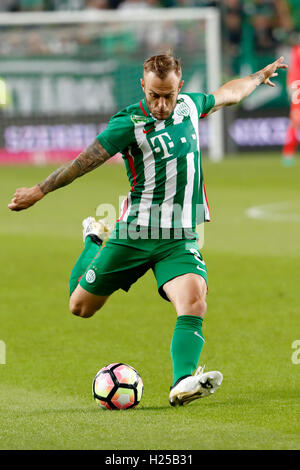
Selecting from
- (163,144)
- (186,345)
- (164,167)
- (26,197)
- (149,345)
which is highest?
(163,144)

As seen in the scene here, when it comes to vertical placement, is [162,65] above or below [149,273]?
above

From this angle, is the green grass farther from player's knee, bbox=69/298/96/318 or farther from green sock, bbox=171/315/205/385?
player's knee, bbox=69/298/96/318

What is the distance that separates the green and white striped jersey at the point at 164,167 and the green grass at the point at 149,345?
1.03 meters

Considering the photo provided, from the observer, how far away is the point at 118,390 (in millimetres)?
5324

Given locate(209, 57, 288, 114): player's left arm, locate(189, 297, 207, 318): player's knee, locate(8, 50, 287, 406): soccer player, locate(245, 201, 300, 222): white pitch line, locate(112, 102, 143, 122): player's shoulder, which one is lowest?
locate(245, 201, 300, 222): white pitch line

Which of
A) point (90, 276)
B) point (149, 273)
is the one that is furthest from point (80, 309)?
point (149, 273)

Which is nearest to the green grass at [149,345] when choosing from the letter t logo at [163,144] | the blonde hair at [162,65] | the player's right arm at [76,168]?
the player's right arm at [76,168]

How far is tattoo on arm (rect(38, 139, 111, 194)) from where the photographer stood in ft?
18.3

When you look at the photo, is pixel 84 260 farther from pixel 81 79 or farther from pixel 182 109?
pixel 81 79

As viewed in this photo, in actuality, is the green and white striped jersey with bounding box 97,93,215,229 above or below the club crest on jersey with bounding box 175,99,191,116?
below

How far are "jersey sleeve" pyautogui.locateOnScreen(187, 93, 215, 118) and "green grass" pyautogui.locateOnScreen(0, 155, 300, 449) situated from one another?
162 centimetres

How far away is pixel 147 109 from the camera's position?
223 inches

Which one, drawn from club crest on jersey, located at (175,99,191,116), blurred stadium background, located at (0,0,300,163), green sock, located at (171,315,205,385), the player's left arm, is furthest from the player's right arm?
blurred stadium background, located at (0,0,300,163)

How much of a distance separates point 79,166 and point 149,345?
1.85 meters
